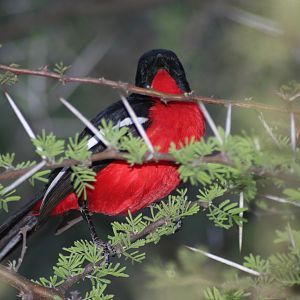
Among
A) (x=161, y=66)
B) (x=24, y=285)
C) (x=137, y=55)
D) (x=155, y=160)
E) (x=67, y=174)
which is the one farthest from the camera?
(x=137, y=55)

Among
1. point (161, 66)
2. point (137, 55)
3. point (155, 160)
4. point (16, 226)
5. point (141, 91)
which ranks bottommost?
point (137, 55)

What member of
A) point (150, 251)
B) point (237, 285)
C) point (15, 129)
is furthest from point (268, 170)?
point (15, 129)

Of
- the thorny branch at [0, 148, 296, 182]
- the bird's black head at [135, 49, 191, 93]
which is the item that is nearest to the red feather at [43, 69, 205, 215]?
the bird's black head at [135, 49, 191, 93]

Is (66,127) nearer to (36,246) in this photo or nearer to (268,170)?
(36,246)

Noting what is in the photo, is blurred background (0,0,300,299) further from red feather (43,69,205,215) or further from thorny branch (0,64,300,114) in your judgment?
thorny branch (0,64,300,114)

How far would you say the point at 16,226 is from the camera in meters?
3.20

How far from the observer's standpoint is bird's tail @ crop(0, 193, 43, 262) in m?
3.07

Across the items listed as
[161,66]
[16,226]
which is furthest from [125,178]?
[161,66]

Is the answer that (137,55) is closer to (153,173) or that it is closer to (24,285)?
(153,173)

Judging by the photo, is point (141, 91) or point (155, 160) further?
point (141, 91)

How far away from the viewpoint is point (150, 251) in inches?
191

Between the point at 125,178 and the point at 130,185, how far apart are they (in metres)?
0.04

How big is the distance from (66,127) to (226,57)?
1.26m

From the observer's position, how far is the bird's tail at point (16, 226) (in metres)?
3.07
